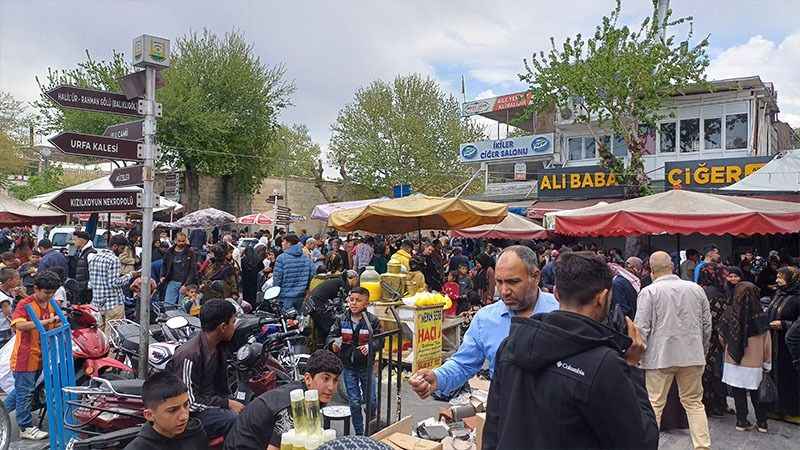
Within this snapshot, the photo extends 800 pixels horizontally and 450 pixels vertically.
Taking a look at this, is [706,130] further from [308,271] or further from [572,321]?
[572,321]

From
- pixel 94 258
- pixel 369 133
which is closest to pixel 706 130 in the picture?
pixel 369 133

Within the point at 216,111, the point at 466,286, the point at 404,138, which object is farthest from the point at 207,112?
the point at 466,286

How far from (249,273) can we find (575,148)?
19.3 meters

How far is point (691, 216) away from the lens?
6.77m

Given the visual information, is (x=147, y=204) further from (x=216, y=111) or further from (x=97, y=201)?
(x=216, y=111)

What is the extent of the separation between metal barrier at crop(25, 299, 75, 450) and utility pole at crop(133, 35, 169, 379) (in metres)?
0.62

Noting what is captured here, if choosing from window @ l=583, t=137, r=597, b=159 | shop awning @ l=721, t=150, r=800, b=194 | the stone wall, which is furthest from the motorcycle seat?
the stone wall

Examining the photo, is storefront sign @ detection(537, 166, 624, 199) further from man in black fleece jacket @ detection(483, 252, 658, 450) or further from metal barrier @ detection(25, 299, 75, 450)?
man in black fleece jacket @ detection(483, 252, 658, 450)

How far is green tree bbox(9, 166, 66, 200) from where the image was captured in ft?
121

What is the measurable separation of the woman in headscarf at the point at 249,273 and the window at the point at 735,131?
18673 mm

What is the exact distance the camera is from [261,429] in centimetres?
313

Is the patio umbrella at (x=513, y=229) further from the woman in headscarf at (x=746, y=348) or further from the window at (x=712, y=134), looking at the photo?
the window at (x=712, y=134)

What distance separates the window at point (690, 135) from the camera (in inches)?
886

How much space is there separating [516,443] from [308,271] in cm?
709
